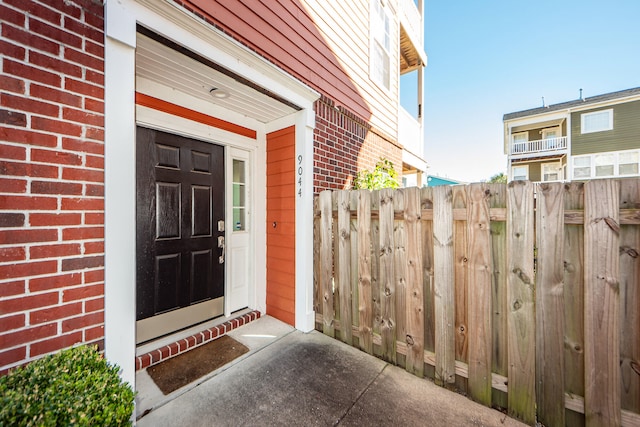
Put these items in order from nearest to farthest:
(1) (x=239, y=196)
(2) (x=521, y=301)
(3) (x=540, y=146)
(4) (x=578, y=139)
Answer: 1. (2) (x=521, y=301)
2. (1) (x=239, y=196)
3. (4) (x=578, y=139)
4. (3) (x=540, y=146)

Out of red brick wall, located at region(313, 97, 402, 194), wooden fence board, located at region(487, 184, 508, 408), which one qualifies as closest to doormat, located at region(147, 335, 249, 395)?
red brick wall, located at region(313, 97, 402, 194)

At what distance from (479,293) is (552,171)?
19.1m

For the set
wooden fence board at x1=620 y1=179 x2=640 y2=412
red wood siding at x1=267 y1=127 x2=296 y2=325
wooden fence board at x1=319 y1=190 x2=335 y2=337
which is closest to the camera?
wooden fence board at x1=620 y1=179 x2=640 y2=412

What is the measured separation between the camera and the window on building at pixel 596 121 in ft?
42.7

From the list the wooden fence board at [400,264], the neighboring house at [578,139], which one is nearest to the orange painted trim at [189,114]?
the wooden fence board at [400,264]

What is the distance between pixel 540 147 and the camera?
15.1 metres

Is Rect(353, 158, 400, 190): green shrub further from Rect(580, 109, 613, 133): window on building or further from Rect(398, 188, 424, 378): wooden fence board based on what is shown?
Rect(580, 109, 613, 133): window on building

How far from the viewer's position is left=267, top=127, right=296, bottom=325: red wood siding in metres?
3.20

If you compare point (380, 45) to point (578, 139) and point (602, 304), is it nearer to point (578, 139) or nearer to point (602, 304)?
point (602, 304)

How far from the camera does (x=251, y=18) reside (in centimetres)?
248

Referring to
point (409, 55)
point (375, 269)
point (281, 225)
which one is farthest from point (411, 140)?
point (375, 269)

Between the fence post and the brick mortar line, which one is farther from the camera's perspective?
the brick mortar line

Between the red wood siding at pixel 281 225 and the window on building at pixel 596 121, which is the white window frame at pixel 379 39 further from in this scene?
the window on building at pixel 596 121

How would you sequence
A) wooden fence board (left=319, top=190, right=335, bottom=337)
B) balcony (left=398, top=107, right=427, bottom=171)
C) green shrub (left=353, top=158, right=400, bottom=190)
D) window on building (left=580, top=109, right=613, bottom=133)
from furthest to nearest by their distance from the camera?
window on building (left=580, top=109, right=613, bottom=133), balcony (left=398, top=107, right=427, bottom=171), green shrub (left=353, top=158, right=400, bottom=190), wooden fence board (left=319, top=190, right=335, bottom=337)
